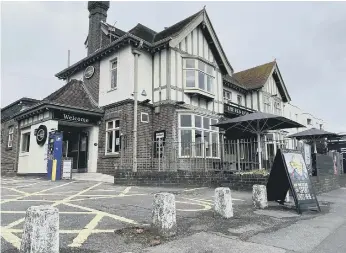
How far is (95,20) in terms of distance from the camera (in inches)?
795

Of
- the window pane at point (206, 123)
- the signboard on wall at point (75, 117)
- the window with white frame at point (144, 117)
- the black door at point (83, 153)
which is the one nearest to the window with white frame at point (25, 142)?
the black door at point (83, 153)

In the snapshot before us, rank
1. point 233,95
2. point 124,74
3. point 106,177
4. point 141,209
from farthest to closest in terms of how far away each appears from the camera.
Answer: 1. point 233,95
2. point 124,74
3. point 106,177
4. point 141,209

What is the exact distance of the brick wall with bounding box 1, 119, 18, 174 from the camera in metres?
20.1

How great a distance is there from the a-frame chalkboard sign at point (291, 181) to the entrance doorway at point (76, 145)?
1243cm

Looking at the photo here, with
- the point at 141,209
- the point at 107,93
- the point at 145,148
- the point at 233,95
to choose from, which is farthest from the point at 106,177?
the point at 233,95

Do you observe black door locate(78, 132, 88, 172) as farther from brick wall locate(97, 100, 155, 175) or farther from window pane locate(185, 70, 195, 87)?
Result: window pane locate(185, 70, 195, 87)

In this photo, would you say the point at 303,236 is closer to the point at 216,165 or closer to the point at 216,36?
the point at 216,165

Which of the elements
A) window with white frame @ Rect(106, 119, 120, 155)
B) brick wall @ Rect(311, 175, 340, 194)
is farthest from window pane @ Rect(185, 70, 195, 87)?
brick wall @ Rect(311, 175, 340, 194)

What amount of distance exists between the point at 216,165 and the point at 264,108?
1445cm

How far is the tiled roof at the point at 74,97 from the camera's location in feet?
55.9

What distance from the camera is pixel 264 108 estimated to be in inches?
1025

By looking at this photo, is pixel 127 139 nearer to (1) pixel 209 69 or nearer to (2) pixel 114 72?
(2) pixel 114 72

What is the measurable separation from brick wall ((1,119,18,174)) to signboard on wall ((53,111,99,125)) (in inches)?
228

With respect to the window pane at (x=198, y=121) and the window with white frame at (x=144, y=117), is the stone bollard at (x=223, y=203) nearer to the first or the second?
the window with white frame at (x=144, y=117)
